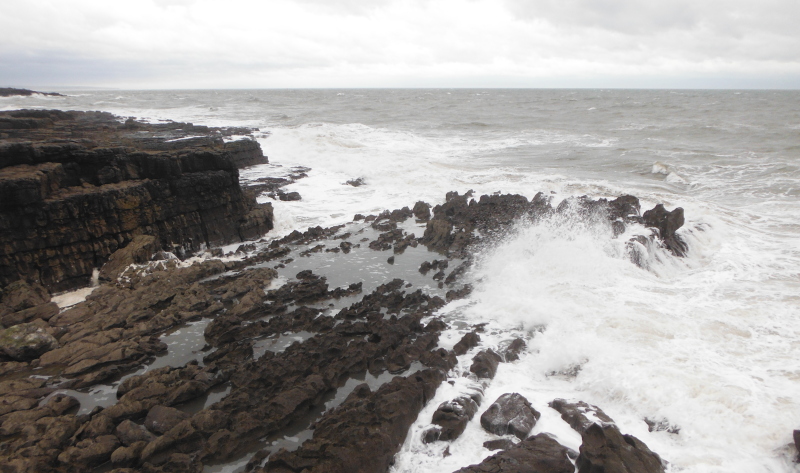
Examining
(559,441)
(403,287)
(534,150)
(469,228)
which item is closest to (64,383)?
(403,287)

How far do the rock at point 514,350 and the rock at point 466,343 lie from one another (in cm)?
59

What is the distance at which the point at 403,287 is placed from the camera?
11391 millimetres

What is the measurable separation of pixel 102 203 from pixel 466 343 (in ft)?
33.3

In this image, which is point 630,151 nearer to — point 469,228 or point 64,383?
point 469,228

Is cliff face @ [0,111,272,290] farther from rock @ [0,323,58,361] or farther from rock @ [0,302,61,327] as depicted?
rock @ [0,323,58,361]

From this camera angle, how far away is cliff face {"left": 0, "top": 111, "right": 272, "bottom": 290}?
1071 cm

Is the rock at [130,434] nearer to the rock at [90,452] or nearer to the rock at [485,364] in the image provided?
the rock at [90,452]

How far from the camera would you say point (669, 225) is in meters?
13.2

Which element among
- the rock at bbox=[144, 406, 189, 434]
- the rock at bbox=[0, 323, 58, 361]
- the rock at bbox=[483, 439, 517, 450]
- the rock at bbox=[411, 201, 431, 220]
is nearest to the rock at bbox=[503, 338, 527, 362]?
the rock at bbox=[483, 439, 517, 450]

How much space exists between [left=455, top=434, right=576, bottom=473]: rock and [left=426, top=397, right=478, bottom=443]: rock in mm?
905

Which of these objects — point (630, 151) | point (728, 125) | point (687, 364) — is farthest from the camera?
point (728, 125)

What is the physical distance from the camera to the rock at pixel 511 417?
627 cm

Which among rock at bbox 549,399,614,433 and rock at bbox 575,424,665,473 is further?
rock at bbox 549,399,614,433

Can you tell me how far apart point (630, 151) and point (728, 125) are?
69.6 ft
